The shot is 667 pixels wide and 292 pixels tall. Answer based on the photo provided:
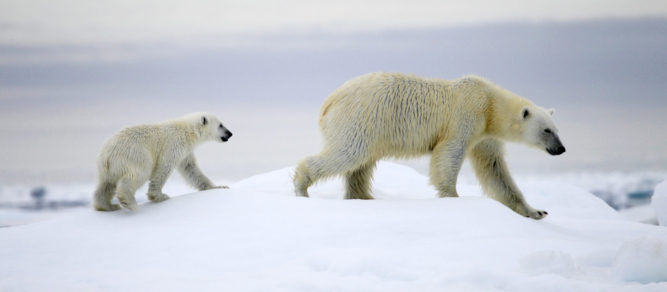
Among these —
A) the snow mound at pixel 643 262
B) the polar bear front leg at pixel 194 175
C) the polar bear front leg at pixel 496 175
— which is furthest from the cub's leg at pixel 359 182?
the snow mound at pixel 643 262

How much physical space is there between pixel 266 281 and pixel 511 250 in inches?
67.0

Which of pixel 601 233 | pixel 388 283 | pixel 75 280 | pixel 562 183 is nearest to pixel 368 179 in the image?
pixel 601 233

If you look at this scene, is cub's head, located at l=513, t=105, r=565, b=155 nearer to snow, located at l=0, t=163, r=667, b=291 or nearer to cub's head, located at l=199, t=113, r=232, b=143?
snow, located at l=0, t=163, r=667, b=291

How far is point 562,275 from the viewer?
3707mm

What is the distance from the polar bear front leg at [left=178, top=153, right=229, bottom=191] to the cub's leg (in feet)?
4.79

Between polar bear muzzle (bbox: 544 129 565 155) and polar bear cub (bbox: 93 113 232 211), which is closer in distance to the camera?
polar bear cub (bbox: 93 113 232 211)

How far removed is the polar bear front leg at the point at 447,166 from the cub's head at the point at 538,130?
2.44ft

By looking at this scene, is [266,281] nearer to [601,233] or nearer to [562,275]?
[562,275]

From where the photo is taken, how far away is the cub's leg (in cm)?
653

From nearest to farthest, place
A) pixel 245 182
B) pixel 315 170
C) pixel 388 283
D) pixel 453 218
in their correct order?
pixel 388 283, pixel 453 218, pixel 315 170, pixel 245 182

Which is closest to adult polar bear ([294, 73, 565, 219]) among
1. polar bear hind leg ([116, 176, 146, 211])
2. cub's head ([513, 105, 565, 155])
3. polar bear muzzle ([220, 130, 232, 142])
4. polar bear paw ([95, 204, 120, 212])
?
cub's head ([513, 105, 565, 155])

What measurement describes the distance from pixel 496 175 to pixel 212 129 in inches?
122

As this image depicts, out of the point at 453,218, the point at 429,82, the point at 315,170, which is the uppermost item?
the point at 429,82

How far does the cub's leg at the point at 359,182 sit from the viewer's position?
653 centimetres
